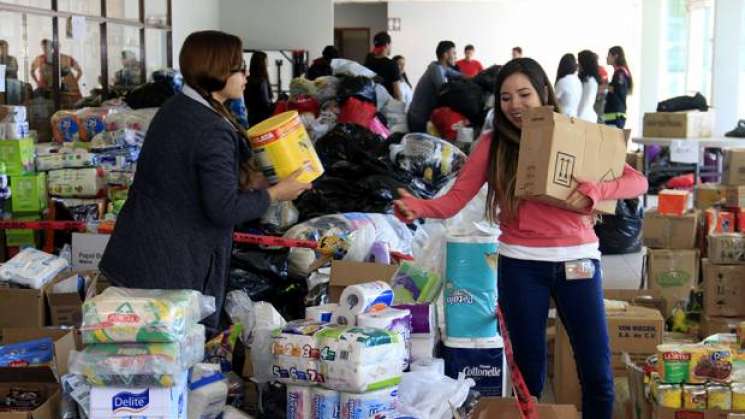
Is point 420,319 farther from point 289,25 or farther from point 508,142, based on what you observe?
point 289,25

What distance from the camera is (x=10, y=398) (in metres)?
2.63

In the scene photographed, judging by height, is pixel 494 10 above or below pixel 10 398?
above

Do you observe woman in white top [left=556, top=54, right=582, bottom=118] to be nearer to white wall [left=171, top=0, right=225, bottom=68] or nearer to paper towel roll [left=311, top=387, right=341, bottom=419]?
white wall [left=171, top=0, right=225, bottom=68]

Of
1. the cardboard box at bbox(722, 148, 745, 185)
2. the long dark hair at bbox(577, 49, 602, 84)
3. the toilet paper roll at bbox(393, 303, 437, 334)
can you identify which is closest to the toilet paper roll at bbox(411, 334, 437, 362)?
the toilet paper roll at bbox(393, 303, 437, 334)

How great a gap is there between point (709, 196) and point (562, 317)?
3129 millimetres

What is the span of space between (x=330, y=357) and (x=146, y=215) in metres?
0.75

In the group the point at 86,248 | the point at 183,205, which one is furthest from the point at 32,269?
the point at 183,205

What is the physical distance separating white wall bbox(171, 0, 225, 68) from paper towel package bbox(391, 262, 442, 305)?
24.4 feet

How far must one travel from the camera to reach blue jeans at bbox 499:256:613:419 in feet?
9.55

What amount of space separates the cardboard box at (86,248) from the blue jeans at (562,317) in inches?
106

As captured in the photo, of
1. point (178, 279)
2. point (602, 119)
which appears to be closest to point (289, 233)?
point (178, 279)

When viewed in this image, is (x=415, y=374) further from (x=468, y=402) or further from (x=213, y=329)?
(x=213, y=329)

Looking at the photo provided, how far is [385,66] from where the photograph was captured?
9727mm

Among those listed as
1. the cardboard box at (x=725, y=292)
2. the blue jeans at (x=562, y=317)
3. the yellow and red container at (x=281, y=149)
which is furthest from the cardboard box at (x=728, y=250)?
the yellow and red container at (x=281, y=149)
